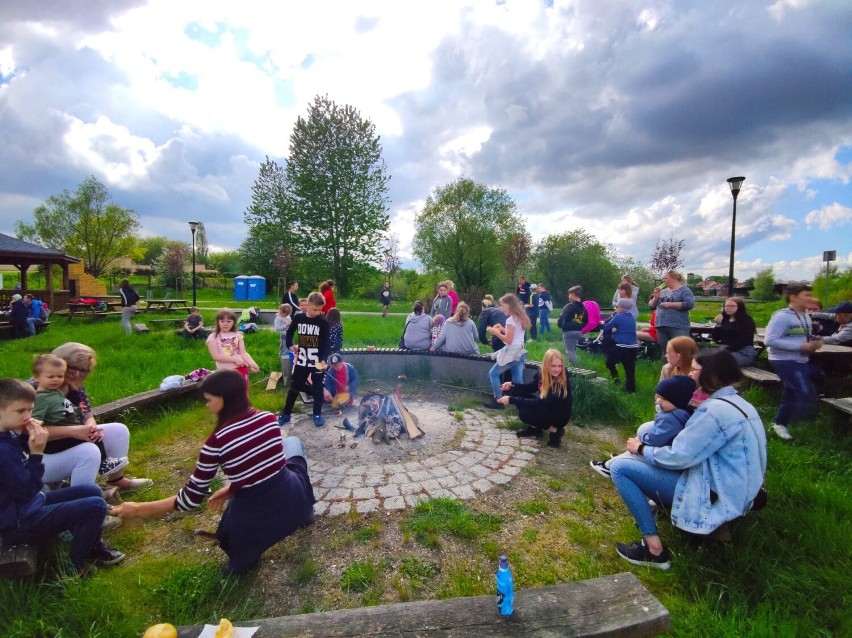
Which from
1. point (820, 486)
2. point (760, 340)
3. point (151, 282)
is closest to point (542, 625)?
point (820, 486)

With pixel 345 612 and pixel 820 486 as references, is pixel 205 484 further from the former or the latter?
pixel 820 486

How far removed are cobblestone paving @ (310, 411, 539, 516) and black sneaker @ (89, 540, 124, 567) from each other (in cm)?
134

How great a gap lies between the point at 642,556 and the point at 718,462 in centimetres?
83

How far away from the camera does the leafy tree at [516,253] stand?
1089 inches

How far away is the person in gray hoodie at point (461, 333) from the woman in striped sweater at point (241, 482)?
5.10 m

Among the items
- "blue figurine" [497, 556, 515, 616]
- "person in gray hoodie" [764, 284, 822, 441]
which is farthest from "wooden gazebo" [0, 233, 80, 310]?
"person in gray hoodie" [764, 284, 822, 441]

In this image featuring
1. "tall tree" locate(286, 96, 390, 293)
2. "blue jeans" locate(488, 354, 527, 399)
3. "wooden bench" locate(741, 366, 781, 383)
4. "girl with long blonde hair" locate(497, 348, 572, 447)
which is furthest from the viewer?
"tall tree" locate(286, 96, 390, 293)

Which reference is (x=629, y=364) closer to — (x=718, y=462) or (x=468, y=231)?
(x=718, y=462)

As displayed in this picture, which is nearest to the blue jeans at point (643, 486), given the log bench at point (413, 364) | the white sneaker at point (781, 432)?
the white sneaker at point (781, 432)

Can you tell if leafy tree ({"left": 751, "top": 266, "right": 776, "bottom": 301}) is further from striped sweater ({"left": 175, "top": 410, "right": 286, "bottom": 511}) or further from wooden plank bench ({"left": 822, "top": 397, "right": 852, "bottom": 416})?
striped sweater ({"left": 175, "top": 410, "right": 286, "bottom": 511})

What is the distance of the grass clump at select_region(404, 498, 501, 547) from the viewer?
9.83 feet

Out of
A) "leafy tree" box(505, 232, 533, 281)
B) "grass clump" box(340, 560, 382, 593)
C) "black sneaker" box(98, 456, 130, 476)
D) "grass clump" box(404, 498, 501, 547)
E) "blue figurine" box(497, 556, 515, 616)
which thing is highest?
"leafy tree" box(505, 232, 533, 281)

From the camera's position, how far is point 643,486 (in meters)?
2.78

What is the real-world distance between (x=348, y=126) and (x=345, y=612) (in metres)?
29.3
